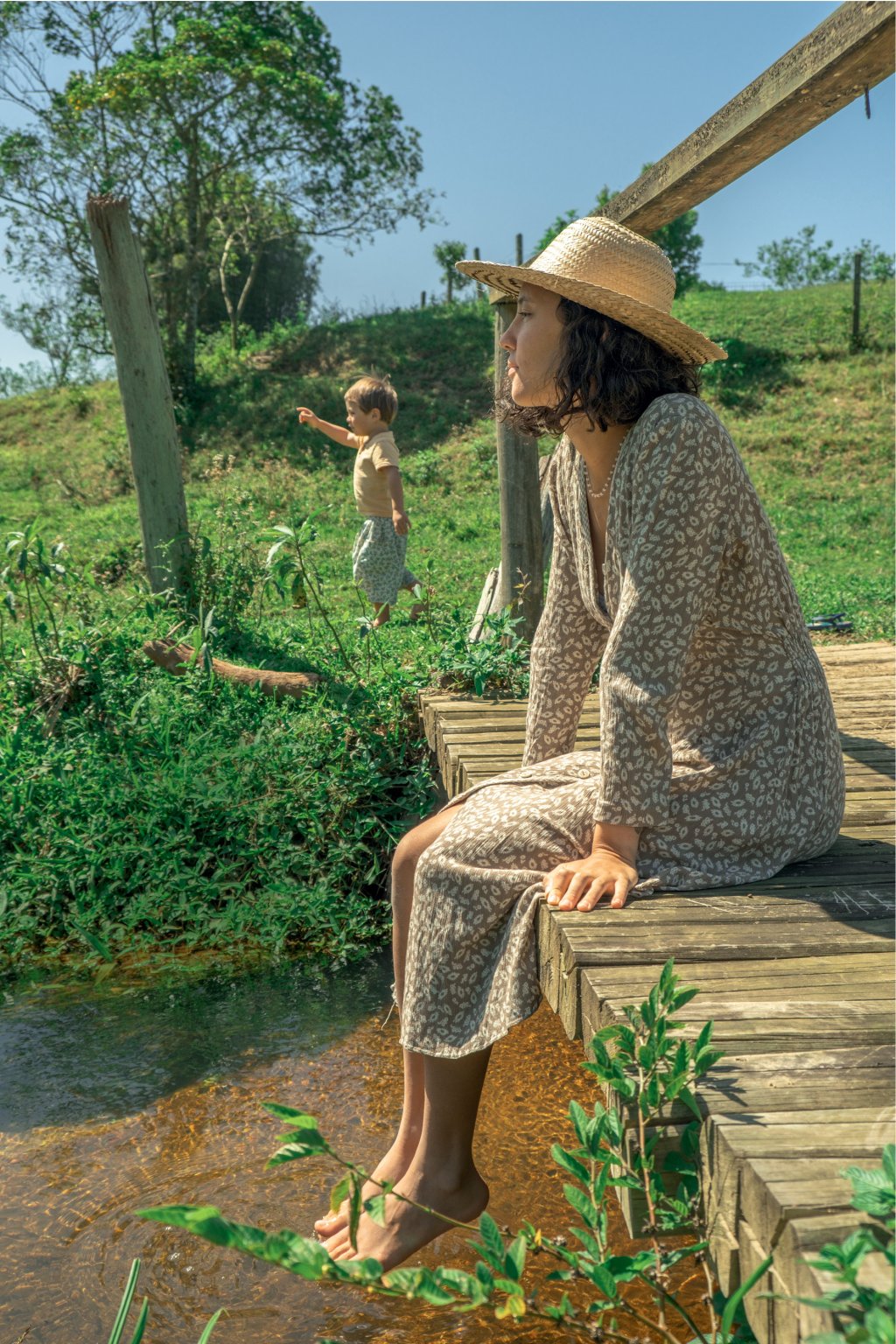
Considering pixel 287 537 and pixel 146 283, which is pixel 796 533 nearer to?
pixel 146 283

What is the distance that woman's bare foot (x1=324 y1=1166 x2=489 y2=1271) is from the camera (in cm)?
221

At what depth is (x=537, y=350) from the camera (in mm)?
2525

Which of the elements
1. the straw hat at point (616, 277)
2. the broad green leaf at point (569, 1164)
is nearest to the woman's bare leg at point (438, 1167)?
the broad green leaf at point (569, 1164)

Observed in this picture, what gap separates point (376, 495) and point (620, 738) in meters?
5.89

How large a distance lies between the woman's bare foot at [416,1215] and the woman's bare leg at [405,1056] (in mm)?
77

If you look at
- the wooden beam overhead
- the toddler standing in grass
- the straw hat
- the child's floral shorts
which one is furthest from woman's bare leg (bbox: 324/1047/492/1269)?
the child's floral shorts

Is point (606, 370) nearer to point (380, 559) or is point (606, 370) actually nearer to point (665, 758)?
point (665, 758)

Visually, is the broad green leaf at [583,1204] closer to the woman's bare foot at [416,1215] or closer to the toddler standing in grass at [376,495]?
the woman's bare foot at [416,1215]

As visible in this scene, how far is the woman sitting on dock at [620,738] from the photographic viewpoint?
7.31 feet

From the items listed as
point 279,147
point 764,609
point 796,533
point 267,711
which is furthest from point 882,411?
point 764,609

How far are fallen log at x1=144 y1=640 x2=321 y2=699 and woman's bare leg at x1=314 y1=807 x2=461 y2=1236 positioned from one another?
3070 millimetres

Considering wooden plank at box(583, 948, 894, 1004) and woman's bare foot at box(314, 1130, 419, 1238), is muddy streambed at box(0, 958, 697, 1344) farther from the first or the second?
wooden plank at box(583, 948, 894, 1004)

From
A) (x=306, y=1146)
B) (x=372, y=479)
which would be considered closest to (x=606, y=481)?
(x=306, y=1146)

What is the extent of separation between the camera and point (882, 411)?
16688mm
